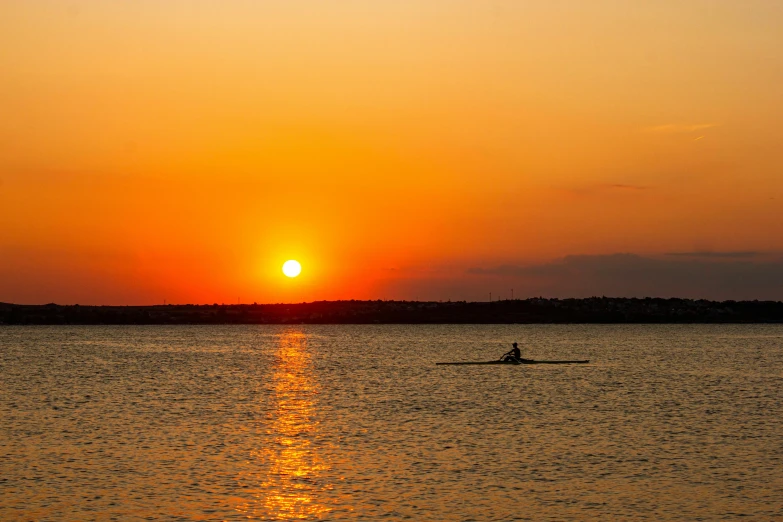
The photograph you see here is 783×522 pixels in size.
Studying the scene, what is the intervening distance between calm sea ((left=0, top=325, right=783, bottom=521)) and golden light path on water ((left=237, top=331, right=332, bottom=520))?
12 cm

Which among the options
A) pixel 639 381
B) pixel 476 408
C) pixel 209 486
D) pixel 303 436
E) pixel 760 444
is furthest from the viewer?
pixel 639 381

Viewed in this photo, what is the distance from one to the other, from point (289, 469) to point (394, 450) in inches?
254

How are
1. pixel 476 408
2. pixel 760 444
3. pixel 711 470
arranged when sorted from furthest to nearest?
1. pixel 476 408
2. pixel 760 444
3. pixel 711 470

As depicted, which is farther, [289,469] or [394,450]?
[394,450]

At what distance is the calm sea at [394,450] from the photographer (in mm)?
31656

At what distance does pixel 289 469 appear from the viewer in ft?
126

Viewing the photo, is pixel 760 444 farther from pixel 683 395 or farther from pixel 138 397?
pixel 138 397

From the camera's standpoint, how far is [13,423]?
179 ft

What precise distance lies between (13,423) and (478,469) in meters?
30.7

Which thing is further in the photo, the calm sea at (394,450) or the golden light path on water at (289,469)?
the calm sea at (394,450)

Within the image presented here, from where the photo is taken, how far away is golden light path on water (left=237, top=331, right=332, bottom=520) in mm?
30844

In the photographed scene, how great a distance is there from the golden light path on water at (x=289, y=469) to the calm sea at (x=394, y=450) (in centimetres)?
12

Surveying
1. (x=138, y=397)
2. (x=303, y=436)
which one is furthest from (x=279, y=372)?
(x=303, y=436)

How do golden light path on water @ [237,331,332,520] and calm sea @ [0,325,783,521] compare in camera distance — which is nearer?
golden light path on water @ [237,331,332,520]
